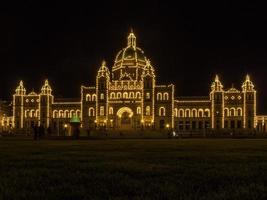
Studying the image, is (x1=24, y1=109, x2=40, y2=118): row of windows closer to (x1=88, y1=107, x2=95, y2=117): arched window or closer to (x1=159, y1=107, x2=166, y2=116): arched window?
(x1=88, y1=107, x2=95, y2=117): arched window

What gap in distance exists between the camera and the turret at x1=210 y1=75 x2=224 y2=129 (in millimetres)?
99637

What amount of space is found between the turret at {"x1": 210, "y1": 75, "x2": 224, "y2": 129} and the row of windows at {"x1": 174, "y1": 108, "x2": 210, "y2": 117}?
1881 mm

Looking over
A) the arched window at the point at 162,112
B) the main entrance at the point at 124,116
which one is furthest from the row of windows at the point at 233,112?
the main entrance at the point at 124,116

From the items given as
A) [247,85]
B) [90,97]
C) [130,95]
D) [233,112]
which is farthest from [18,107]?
[247,85]

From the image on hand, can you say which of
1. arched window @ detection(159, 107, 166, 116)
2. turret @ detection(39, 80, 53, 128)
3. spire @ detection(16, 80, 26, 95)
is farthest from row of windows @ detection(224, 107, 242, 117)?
spire @ detection(16, 80, 26, 95)

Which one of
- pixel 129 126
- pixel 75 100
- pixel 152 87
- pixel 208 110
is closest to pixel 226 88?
pixel 208 110

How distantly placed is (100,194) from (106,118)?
308 ft

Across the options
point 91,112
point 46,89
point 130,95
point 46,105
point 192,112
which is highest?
point 46,89

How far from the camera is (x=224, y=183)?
21.9 ft

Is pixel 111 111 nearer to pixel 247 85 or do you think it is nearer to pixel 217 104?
pixel 217 104

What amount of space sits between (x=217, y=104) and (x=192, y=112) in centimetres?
610

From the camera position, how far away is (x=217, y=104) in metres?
100

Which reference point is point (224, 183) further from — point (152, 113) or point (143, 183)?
point (152, 113)

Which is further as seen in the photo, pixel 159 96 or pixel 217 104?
pixel 217 104
